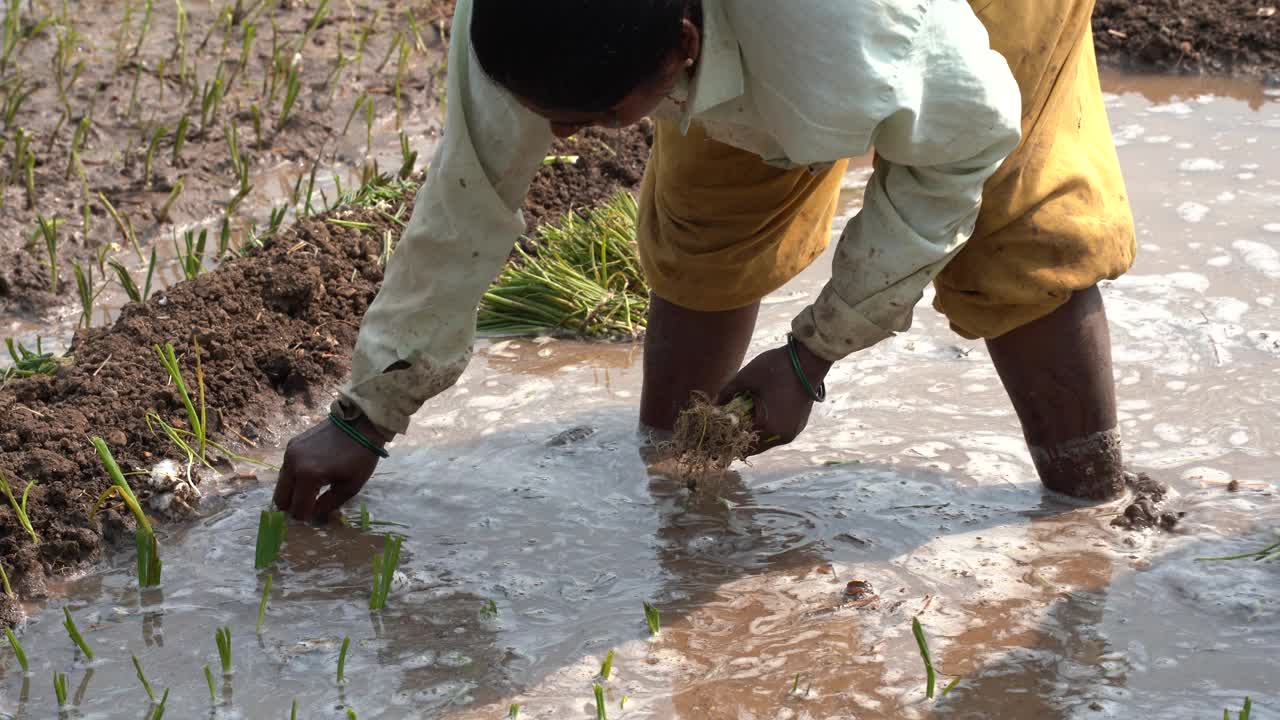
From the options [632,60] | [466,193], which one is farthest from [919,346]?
[632,60]

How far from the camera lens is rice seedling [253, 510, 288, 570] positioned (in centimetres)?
277

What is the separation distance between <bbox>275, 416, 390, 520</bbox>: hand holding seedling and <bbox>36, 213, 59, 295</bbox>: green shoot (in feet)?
4.96

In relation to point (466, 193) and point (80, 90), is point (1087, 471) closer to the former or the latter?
point (466, 193)

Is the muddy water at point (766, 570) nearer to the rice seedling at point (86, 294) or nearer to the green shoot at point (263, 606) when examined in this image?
the green shoot at point (263, 606)

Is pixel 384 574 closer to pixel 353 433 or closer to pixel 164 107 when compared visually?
pixel 353 433

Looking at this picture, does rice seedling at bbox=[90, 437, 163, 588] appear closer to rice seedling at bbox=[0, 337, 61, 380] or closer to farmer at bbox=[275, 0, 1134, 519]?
farmer at bbox=[275, 0, 1134, 519]

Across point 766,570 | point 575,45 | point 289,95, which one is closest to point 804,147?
point 575,45

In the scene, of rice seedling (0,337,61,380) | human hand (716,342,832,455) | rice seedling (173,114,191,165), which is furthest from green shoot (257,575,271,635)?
rice seedling (173,114,191,165)

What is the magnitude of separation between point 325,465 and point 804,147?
1223 mm

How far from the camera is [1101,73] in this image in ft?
19.1

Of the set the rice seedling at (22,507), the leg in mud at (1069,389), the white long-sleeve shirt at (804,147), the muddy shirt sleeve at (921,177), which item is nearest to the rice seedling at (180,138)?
the rice seedling at (22,507)

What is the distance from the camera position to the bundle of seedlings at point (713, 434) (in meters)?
2.63

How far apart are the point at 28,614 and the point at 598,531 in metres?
1.20

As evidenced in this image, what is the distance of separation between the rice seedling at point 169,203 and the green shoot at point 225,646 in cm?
212
